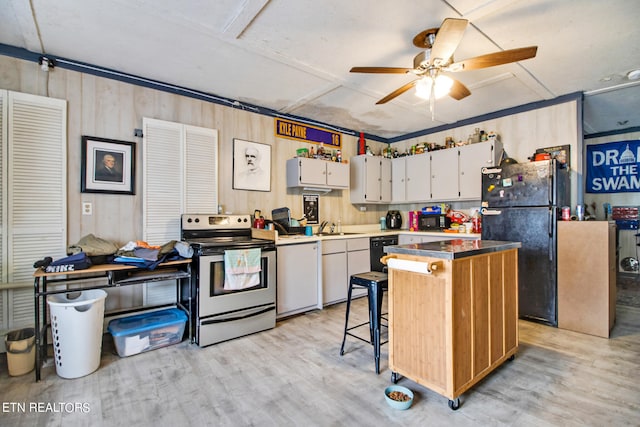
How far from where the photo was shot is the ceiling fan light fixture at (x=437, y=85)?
93.3 inches

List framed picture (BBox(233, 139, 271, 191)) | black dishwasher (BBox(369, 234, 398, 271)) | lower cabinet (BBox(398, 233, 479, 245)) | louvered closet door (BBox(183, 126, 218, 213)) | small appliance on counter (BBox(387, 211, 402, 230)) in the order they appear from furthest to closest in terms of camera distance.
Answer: small appliance on counter (BBox(387, 211, 402, 230)) < black dishwasher (BBox(369, 234, 398, 271)) < lower cabinet (BBox(398, 233, 479, 245)) < framed picture (BBox(233, 139, 271, 191)) < louvered closet door (BBox(183, 126, 218, 213))

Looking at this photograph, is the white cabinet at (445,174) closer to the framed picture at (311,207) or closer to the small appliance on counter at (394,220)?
A: the small appliance on counter at (394,220)

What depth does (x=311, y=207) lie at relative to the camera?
14.9ft

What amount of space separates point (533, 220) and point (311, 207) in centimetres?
277

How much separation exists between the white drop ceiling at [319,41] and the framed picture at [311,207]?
1.42 m

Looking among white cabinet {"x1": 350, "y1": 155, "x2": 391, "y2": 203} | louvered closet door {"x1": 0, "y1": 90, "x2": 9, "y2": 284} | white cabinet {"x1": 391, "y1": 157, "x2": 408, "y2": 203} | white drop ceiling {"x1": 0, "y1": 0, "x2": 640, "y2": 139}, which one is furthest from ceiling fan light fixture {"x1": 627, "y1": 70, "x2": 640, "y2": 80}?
louvered closet door {"x1": 0, "y1": 90, "x2": 9, "y2": 284}

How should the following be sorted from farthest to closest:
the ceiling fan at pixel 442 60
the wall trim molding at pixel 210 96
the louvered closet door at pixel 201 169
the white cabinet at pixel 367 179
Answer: the white cabinet at pixel 367 179 < the louvered closet door at pixel 201 169 < the wall trim molding at pixel 210 96 < the ceiling fan at pixel 442 60

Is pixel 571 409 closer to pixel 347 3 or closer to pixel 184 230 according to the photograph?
pixel 347 3

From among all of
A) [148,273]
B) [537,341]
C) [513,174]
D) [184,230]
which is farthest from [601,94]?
[148,273]

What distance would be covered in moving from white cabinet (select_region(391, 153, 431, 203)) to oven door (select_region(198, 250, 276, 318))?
2.84 metres

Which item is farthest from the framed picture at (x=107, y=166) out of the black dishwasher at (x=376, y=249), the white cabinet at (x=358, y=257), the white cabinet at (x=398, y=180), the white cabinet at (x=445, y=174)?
the white cabinet at (x=445, y=174)

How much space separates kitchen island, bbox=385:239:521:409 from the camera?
1.74 meters

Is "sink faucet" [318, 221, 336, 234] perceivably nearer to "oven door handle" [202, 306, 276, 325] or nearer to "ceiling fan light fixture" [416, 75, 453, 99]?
"oven door handle" [202, 306, 276, 325]

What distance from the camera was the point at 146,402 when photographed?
6.19 feet
